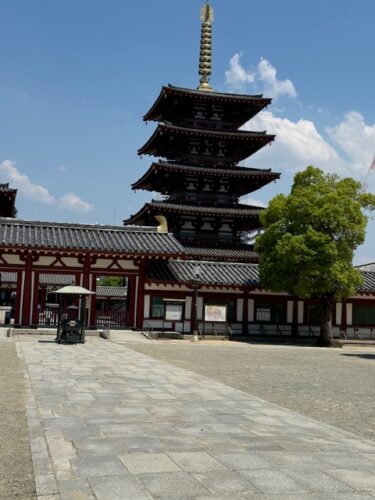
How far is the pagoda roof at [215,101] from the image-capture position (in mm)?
37906

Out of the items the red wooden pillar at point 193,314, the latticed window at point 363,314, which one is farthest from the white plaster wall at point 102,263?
the latticed window at point 363,314

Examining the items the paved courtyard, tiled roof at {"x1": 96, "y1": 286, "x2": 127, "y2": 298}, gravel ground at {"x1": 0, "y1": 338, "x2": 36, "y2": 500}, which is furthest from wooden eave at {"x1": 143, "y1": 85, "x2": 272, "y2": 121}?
gravel ground at {"x1": 0, "y1": 338, "x2": 36, "y2": 500}

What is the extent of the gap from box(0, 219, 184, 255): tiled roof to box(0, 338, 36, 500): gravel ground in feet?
56.5

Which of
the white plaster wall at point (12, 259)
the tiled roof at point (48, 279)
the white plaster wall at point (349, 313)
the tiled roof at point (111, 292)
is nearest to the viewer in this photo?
the white plaster wall at point (12, 259)

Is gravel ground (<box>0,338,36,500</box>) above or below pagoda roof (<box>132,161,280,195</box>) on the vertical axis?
below

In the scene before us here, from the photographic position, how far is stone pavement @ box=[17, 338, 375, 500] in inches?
221

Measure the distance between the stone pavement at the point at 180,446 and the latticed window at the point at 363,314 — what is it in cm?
2418

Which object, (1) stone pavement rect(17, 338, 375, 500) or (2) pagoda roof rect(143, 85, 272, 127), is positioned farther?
(2) pagoda roof rect(143, 85, 272, 127)

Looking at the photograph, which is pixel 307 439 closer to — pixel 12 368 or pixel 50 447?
pixel 50 447

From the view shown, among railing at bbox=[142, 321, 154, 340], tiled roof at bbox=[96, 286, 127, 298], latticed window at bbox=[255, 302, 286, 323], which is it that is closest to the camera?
railing at bbox=[142, 321, 154, 340]

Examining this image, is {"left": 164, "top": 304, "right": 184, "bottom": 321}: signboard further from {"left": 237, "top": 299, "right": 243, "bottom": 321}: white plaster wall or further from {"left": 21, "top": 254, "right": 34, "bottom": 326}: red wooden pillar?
{"left": 21, "top": 254, "right": 34, "bottom": 326}: red wooden pillar

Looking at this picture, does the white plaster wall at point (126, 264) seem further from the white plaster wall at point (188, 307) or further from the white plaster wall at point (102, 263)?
the white plaster wall at point (188, 307)

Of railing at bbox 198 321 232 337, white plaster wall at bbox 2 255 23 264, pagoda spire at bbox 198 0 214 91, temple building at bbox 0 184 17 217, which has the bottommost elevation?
railing at bbox 198 321 232 337

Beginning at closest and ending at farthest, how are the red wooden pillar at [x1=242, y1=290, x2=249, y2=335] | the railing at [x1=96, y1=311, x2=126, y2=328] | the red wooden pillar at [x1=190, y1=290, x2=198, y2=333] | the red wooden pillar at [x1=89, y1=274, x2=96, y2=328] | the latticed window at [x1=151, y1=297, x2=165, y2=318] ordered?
the red wooden pillar at [x1=89, y1=274, x2=96, y2=328]
the railing at [x1=96, y1=311, x2=126, y2=328]
the latticed window at [x1=151, y1=297, x2=165, y2=318]
the red wooden pillar at [x1=190, y1=290, x2=198, y2=333]
the red wooden pillar at [x1=242, y1=290, x2=249, y2=335]
